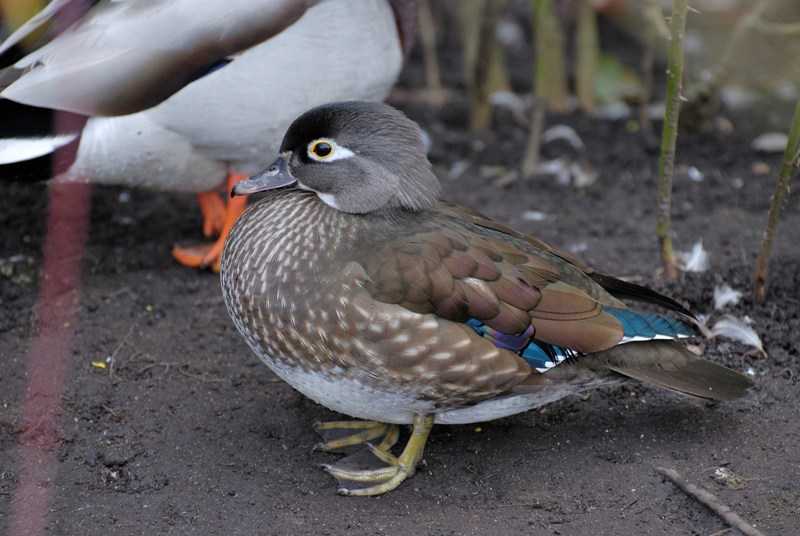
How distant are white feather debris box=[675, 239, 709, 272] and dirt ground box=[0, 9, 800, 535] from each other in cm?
6

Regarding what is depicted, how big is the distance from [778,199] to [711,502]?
1.23 meters

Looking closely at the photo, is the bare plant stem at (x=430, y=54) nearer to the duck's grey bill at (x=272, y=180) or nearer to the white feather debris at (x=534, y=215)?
the white feather debris at (x=534, y=215)

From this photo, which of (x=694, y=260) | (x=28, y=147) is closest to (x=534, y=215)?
(x=694, y=260)

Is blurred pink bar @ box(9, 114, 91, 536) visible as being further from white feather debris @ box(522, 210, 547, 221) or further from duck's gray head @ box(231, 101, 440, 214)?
white feather debris @ box(522, 210, 547, 221)

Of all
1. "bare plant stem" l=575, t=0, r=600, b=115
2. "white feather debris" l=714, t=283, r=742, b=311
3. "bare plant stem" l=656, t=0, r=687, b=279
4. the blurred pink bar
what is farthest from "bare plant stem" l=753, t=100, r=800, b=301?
the blurred pink bar

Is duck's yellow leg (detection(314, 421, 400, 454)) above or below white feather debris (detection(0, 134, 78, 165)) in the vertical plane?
below

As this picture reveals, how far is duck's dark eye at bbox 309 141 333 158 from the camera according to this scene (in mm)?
2965

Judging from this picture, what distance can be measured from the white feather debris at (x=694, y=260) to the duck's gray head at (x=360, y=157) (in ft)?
4.69

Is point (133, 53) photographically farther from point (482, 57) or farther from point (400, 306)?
point (482, 57)

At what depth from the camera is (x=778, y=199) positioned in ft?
11.4

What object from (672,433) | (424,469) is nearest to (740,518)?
(672,433)

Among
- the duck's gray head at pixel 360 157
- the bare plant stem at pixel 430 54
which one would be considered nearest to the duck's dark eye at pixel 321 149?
the duck's gray head at pixel 360 157

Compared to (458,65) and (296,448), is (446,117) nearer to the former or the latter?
(458,65)

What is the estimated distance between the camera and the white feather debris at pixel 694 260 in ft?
13.0
